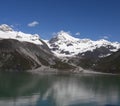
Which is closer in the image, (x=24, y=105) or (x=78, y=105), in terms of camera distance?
(x=24, y=105)

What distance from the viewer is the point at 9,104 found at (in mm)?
79688

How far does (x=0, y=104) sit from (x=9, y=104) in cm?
231

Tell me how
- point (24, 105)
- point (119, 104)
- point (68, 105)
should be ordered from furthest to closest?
point (119, 104) → point (68, 105) → point (24, 105)

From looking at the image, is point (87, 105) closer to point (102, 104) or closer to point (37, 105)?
point (102, 104)

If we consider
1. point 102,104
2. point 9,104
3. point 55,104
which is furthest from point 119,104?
point 9,104

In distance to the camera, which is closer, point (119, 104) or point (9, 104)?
point (9, 104)

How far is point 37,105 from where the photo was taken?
81.1 metres

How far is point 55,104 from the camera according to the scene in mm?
84938

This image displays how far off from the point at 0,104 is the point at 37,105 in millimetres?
9643

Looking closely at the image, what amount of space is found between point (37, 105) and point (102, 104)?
19.6 metres

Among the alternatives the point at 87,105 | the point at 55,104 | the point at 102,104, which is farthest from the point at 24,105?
the point at 102,104

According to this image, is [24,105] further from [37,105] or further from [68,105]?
[68,105]

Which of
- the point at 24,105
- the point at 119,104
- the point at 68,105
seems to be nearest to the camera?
the point at 24,105

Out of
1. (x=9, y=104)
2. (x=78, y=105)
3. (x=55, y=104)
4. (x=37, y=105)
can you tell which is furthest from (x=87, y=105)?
(x=9, y=104)
